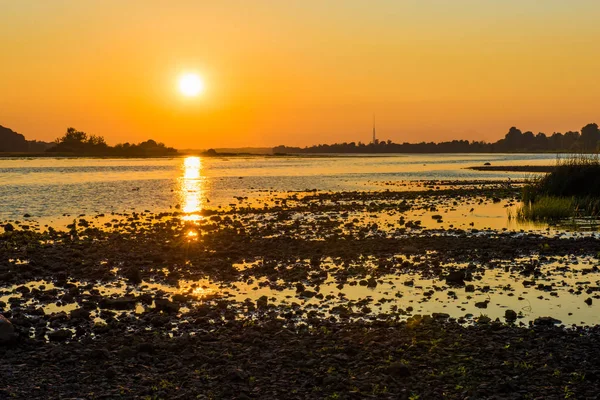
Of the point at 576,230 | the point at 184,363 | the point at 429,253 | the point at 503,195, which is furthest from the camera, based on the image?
the point at 503,195

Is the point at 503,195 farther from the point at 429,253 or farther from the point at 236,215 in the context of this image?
the point at 429,253

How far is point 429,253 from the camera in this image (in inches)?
1033

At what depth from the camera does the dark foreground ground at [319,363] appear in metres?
11.3

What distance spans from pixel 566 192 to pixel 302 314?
112 ft

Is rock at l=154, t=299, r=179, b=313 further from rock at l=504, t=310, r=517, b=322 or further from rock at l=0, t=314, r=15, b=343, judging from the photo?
rock at l=504, t=310, r=517, b=322

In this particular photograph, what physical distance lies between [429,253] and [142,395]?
17108 millimetres

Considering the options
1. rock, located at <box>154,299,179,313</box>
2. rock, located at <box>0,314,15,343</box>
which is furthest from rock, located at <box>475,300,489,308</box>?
rock, located at <box>0,314,15,343</box>

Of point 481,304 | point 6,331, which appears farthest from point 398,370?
point 6,331

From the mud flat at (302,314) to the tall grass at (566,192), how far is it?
8.22 meters

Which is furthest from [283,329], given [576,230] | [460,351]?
[576,230]

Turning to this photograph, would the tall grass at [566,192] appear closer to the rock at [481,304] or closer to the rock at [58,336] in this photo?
the rock at [481,304]

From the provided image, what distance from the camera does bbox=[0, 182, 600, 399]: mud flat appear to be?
11789 millimetres

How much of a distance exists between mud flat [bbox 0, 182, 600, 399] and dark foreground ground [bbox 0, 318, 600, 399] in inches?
1.7

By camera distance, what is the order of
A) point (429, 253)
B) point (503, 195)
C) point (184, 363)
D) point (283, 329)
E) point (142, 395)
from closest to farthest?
point (142, 395), point (184, 363), point (283, 329), point (429, 253), point (503, 195)
